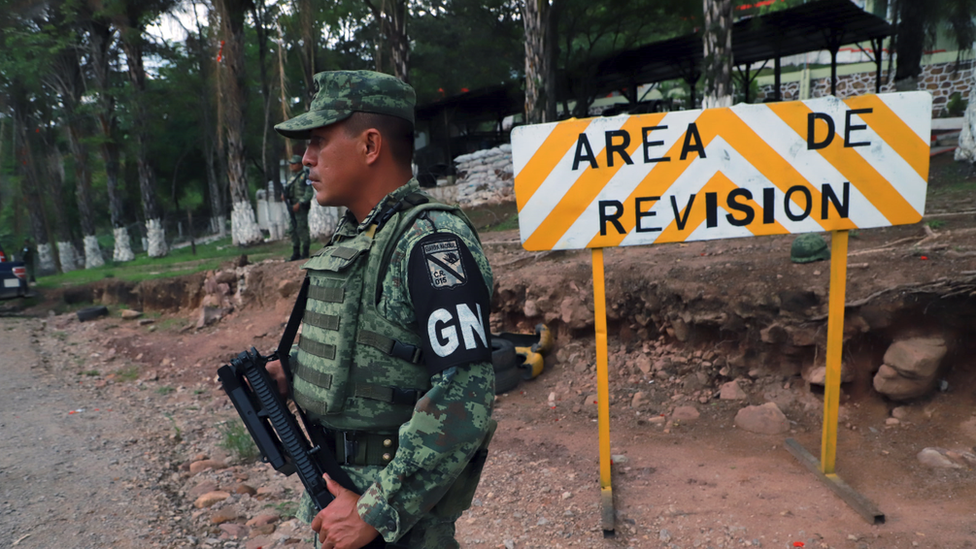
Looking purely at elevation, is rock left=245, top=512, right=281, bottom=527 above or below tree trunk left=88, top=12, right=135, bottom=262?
below

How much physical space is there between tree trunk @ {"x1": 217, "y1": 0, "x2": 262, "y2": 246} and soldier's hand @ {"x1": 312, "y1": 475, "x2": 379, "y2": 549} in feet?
43.1

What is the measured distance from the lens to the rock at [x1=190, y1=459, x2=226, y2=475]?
4.02m

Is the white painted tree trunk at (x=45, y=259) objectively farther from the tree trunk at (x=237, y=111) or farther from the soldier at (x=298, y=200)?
the soldier at (x=298, y=200)

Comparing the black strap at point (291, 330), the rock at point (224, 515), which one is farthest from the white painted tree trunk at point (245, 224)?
the black strap at point (291, 330)

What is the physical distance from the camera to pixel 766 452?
3582 millimetres

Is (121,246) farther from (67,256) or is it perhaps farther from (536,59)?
(536,59)

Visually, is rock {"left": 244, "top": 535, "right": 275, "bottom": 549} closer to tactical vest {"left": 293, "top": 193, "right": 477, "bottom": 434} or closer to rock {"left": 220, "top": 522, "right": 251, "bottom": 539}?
rock {"left": 220, "top": 522, "right": 251, "bottom": 539}

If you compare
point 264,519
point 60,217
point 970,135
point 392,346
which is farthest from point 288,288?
point 60,217

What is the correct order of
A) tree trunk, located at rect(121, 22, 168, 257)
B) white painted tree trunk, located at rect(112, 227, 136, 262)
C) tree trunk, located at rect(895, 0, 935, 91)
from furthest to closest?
white painted tree trunk, located at rect(112, 227, 136, 262), tree trunk, located at rect(121, 22, 168, 257), tree trunk, located at rect(895, 0, 935, 91)

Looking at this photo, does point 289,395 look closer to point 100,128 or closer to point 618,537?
point 618,537

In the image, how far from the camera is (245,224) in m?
14.3

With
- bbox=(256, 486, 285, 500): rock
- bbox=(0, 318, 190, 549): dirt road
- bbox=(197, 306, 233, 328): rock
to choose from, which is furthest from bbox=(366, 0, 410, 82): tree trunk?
bbox=(256, 486, 285, 500): rock

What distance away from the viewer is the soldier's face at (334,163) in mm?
1509

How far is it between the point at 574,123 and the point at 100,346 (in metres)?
8.38
